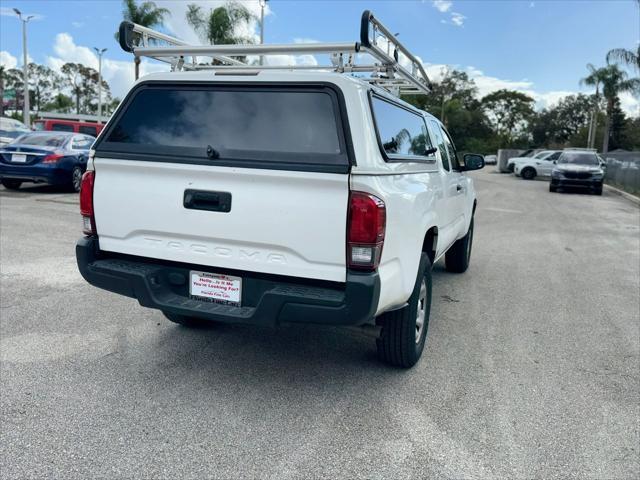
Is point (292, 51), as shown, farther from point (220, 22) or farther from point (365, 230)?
point (220, 22)

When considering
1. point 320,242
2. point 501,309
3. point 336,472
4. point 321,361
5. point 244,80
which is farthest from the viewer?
point 501,309

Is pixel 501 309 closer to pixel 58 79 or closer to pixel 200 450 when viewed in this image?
pixel 200 450

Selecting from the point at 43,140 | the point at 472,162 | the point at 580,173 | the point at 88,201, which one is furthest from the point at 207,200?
the point at 580,173

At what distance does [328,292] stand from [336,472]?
94 centimetres

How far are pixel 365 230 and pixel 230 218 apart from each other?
2.64 feet

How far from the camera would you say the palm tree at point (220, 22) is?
90.5ft

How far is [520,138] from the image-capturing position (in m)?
88.1

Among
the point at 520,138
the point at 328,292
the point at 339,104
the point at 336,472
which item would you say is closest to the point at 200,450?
the point at 336,472

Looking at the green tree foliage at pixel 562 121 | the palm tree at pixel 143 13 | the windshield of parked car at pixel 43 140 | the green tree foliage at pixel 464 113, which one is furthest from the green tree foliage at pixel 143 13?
the green tree foliage at pixel 562 121

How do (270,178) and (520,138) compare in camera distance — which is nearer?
(270,178)

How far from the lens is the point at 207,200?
3.31m

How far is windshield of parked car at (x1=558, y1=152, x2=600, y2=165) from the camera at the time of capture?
71.3 feet

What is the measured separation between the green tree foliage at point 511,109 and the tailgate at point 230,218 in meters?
93.1

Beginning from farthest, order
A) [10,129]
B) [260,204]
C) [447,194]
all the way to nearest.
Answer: [10,129] → [447,194] → [260,204]
